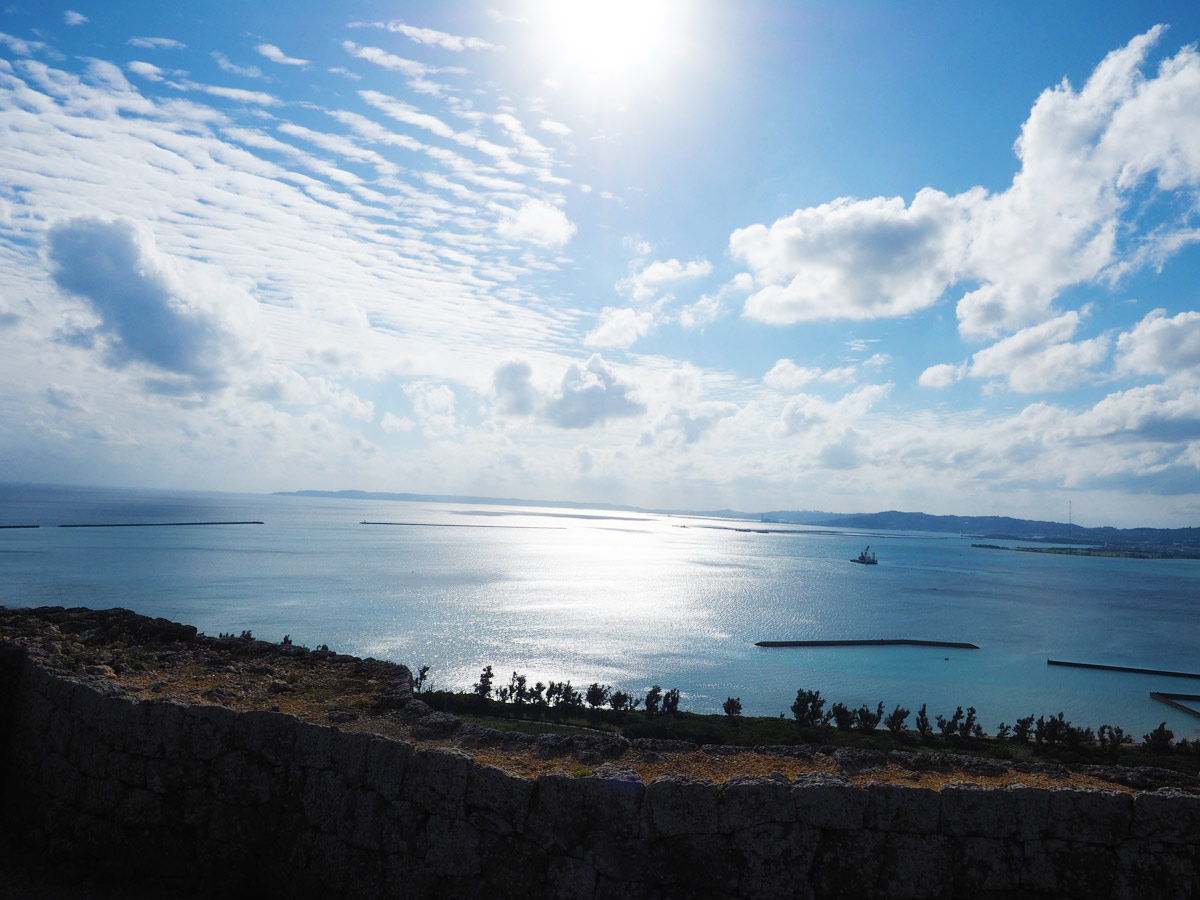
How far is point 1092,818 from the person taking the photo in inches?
187

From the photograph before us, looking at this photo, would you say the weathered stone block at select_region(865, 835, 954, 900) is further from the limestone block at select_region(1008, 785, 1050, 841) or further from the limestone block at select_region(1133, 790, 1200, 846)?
the limestone block at select_region(1133, 790, 1200, 846)

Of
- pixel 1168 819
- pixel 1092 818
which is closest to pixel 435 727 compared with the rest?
pixel 1092 818

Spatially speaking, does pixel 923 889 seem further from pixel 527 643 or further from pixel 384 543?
pixel 384 543

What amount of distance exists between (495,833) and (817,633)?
204 feet

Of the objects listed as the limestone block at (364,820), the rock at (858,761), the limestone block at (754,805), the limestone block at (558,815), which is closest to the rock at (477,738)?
the limestone block at (364,820)

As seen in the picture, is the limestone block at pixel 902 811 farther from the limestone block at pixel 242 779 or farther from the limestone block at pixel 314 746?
the limestone block at pixel 242 779

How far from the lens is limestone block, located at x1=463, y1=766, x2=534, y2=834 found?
16.5 feet

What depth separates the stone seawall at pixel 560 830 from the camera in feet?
15.5

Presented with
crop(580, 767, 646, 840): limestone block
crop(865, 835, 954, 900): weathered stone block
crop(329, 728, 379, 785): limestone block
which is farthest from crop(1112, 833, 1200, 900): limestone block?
crop(329, 728, 379, 785): limestone block

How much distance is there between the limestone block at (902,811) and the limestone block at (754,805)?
57 centimetres

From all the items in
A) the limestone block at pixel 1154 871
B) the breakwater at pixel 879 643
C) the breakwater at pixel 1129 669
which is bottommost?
the breakwater at pixel 879 643

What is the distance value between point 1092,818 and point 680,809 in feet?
9.65

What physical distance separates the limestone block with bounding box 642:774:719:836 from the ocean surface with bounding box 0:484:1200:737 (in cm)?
3305

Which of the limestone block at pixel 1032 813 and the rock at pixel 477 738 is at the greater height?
the limestone block at pixel 1032 813
